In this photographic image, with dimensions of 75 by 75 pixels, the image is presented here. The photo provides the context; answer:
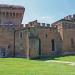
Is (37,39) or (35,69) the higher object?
(37,39)

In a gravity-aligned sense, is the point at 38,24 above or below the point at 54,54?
above

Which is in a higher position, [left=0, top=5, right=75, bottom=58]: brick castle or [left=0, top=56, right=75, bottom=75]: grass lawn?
[left=0, top=5, right=75, bottom=58]: brick castle

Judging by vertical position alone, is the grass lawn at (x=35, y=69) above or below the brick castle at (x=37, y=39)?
below

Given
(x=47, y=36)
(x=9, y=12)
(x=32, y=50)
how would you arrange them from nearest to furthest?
(x=32, y=50), (x=47, y=36), (x=9, y=12)

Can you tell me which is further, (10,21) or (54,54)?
(10,21)

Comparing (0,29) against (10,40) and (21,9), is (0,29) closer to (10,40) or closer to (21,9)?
(10,40)

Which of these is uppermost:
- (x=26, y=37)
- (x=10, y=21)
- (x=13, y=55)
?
(x=10, y=21)

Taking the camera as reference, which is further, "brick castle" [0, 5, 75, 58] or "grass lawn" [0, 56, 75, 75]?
"brick castle" [0, 5, 75, 58]

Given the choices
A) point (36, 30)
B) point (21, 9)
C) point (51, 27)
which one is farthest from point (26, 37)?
point (21, 9)

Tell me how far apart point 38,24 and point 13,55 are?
20.6ft

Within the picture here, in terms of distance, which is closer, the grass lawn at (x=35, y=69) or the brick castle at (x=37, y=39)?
the grass lawn at (x=35, y=69)

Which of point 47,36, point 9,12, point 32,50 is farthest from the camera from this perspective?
point 9,12

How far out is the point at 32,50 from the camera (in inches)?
1590

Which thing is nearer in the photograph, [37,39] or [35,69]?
[35,69]
